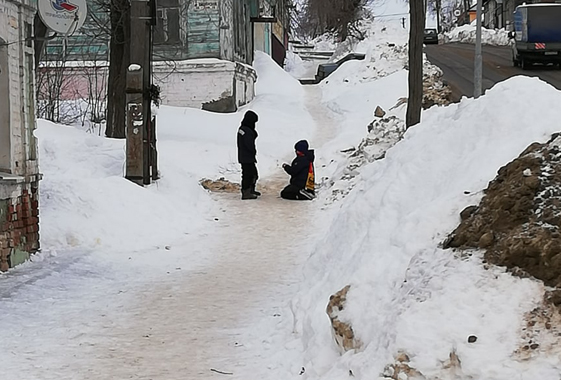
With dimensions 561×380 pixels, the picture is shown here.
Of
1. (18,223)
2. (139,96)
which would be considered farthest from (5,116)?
(139,96)

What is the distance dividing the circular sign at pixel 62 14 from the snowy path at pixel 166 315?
2.60m

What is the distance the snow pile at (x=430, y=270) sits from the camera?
3594mm

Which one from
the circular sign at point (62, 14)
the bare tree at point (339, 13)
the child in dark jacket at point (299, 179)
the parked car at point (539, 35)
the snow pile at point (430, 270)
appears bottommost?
the child in dark jacket at point (299, 179)

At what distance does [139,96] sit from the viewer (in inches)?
473

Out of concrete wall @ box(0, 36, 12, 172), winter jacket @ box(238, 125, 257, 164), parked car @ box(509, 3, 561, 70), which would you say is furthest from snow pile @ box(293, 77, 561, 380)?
parked car @ box(509, 3, 561, 70)

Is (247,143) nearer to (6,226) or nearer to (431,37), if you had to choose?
(6,226)

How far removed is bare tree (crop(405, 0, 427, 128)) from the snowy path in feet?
13.8

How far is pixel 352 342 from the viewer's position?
438cm

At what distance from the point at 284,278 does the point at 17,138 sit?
342cm

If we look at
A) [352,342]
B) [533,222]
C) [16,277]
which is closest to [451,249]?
[533,222]

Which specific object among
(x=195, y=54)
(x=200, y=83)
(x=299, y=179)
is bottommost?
(x=299, y=179)

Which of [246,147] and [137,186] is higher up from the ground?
[246,147]

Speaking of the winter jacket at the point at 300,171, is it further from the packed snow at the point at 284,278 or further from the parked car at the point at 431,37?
the parked car at the point at 431,37

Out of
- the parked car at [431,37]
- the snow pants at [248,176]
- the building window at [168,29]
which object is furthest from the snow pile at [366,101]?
the parked car at [431,37]
